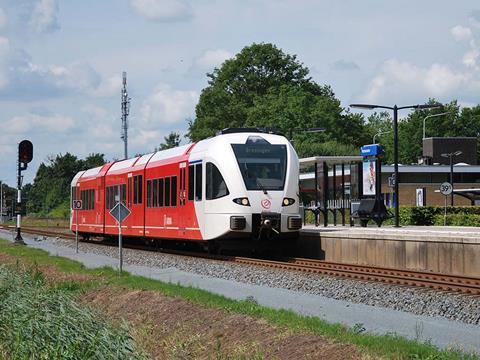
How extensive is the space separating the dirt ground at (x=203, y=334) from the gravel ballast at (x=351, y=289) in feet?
10.4

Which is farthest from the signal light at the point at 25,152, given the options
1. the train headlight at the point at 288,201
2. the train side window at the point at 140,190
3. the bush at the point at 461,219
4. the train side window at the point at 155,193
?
the bush at the point at 461,219

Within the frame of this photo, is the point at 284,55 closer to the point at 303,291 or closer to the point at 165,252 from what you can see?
the point at 165,252

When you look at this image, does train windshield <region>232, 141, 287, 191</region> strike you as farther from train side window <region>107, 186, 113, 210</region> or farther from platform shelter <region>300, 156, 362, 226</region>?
train side window <region>107, 186, 113, 210</region>

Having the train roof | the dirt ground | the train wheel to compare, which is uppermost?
the train roof

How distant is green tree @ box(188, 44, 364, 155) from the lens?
273ft

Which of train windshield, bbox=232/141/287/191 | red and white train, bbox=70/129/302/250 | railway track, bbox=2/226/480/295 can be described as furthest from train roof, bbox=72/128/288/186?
railway track, bbox=2/226/480/295

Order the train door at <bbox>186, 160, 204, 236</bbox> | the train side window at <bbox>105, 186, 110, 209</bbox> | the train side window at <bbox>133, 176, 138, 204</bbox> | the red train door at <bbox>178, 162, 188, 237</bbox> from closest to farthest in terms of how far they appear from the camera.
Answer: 1. the train door at <bbox>186, 160, 204, 236</bbox>
2. the red train door at <bbox>178, 162, 188, 237</bbox>
3. the train side window at <bbox>133, 176, 138, 204</bbox>
4. the train side window at <bbox>105, 186, 110, 209</bbox>

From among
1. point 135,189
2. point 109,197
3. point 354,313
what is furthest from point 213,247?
point 354,313

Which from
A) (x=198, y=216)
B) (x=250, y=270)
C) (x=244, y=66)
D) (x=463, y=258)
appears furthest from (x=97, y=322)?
(x=244, y=66)

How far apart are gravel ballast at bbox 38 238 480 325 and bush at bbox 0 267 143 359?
5067 mm

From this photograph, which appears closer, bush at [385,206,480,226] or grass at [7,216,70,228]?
bush at [385,206,480,226]

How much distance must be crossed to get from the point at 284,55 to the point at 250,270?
245 feet

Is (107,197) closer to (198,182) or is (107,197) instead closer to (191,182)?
(191,182)

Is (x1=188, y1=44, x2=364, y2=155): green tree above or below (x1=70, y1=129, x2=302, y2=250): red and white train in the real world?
above
